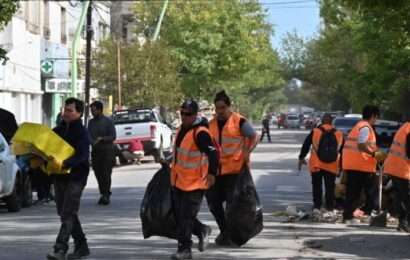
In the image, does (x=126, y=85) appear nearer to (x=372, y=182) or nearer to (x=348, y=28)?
(x=348, y=28)

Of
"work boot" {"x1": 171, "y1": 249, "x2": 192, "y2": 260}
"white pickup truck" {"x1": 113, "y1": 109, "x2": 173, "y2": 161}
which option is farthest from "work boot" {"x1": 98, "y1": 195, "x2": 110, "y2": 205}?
"white pickup truck" {"x1": 113, "y1": 109, "x2": 173, "y2": 161}

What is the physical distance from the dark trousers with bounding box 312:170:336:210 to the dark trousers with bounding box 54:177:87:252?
6.06 metres

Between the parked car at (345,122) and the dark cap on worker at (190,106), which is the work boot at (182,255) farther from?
the parked car at (345,122)

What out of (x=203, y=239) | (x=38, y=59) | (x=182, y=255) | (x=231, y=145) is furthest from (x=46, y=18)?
(x=182, y=255)

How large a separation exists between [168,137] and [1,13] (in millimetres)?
16576

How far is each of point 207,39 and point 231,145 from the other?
47.0 metres

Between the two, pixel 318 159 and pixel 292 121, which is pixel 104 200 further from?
pixel 292 121

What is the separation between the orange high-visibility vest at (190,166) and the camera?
11.4 m

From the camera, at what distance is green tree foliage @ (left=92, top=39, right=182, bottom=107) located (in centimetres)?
4703

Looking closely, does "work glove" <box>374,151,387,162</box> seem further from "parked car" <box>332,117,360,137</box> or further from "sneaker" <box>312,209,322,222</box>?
"parked car" <box>332,117,360,137</box>

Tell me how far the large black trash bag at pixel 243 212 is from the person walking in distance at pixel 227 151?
0.26ft

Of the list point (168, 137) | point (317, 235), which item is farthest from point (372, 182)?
point (168, 137)

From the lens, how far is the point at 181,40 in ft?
193

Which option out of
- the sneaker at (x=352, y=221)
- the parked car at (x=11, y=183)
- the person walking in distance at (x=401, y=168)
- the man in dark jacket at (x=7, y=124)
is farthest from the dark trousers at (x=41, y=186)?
the person walking in distance at (x=401, y=168)
